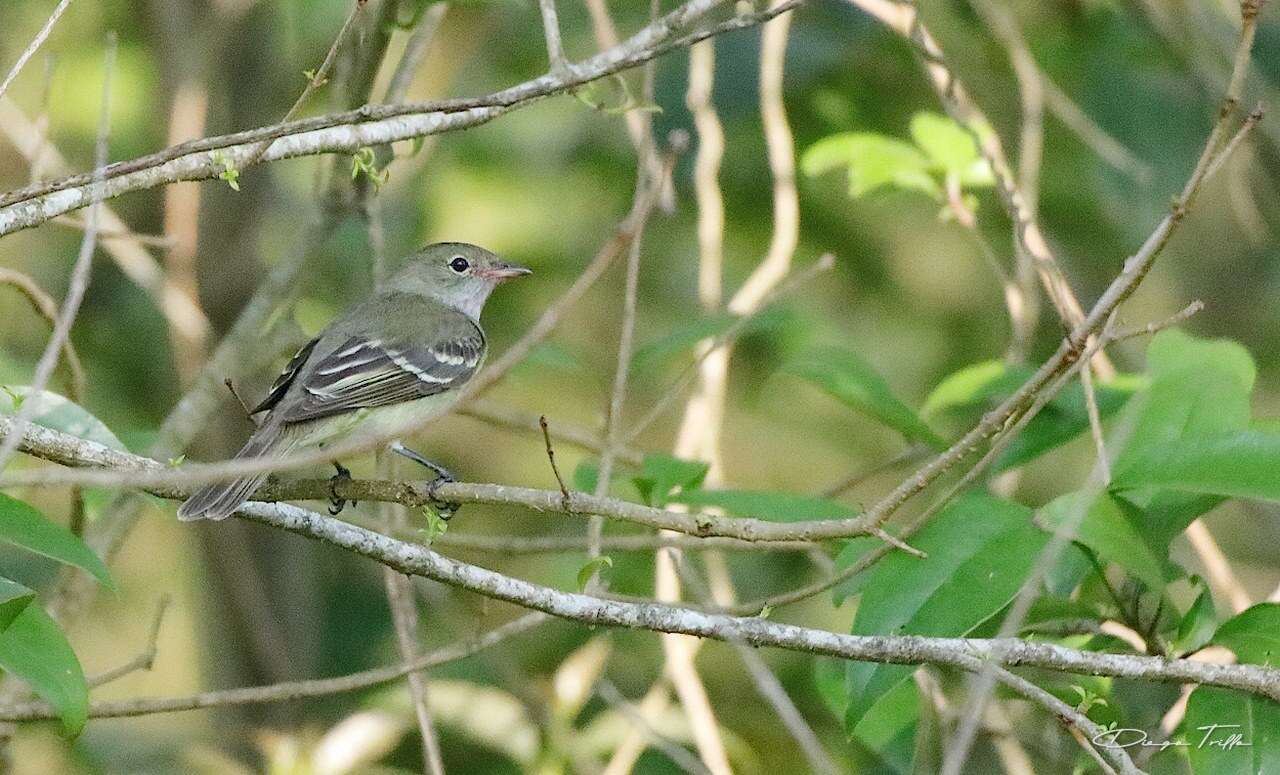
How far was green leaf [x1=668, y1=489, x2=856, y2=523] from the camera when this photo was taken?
4.18m

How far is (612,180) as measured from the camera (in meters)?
7.93

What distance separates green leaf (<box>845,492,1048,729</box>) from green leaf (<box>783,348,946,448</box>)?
788mm

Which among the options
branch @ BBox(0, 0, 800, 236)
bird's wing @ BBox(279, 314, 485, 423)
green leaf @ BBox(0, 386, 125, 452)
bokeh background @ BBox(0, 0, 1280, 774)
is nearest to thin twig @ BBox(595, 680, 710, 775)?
bird's wing @ BBox(279, 314, 485, 423)

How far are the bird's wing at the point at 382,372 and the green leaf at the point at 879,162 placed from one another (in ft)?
4.91

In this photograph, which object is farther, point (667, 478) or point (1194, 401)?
point (667, 478)

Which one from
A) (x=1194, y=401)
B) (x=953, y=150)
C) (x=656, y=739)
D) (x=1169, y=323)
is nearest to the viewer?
(x=1169, y=323)

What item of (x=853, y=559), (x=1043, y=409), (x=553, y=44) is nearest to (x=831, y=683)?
(x=853, y=559)

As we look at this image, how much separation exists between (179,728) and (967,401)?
17.3 feet

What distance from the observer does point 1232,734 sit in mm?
3377

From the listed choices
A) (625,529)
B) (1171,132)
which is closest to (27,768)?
(625,529)

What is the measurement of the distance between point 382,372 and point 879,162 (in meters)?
1.87

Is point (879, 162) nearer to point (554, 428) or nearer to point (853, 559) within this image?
point (554, 428)

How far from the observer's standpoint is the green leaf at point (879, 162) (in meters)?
5.35

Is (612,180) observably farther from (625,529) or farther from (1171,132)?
(1171,132)
